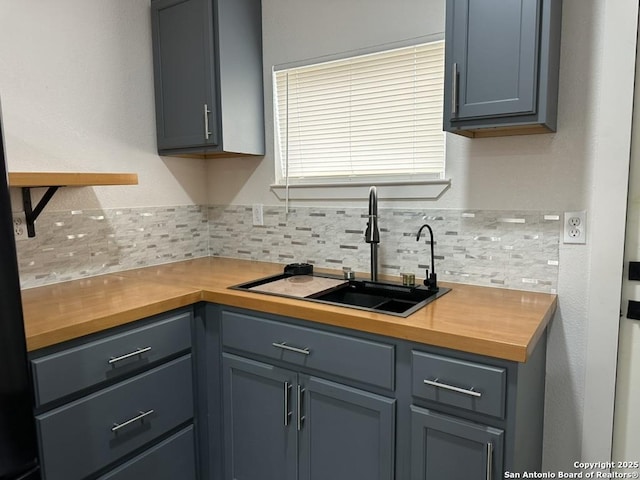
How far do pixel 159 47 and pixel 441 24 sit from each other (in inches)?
54.9

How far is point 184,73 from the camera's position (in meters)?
2.25

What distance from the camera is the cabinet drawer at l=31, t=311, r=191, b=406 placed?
1.36m

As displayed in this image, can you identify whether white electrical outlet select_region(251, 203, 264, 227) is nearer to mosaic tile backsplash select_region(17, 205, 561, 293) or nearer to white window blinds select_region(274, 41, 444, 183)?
mosaic tile backsplash select_region(17, 205, 561, 293)

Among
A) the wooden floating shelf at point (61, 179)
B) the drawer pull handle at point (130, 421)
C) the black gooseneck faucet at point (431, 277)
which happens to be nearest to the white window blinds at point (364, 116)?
the black gooseneck faucet at point (431, 277)

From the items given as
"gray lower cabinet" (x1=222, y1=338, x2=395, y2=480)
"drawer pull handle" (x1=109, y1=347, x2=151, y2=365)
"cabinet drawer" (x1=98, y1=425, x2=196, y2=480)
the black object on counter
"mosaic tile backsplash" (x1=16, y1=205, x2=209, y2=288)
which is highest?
"mosaic tile backsplash" (x1=16, y1=205, x2=209, y2=288)

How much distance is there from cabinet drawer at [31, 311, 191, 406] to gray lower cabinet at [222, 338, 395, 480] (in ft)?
0.75

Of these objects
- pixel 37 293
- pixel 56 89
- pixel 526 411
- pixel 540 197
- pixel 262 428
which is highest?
pixel 56 89

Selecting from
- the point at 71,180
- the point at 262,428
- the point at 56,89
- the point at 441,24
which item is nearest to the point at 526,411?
the point at 262,428

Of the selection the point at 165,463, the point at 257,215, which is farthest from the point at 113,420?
the point at 257,215

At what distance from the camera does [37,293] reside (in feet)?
6.03

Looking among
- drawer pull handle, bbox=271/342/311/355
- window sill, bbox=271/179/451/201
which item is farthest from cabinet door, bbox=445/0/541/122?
drawer pull handle, bbox=271/342/311/355

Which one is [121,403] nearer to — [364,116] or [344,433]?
[344,433]

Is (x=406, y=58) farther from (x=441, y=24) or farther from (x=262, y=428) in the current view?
(x=262, y=428)

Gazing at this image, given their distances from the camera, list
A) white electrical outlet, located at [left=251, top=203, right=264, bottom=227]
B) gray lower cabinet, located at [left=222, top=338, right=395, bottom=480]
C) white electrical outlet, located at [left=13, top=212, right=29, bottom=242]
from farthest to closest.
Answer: white electrical outlet, located at [left=251, top=203, right=264, bottom=227], white electrical outlet, located at [left=13, top=212, right=29, bottom=242], gray lower cabinet, located at [left=222, top=338, right=395, bottom=480]
